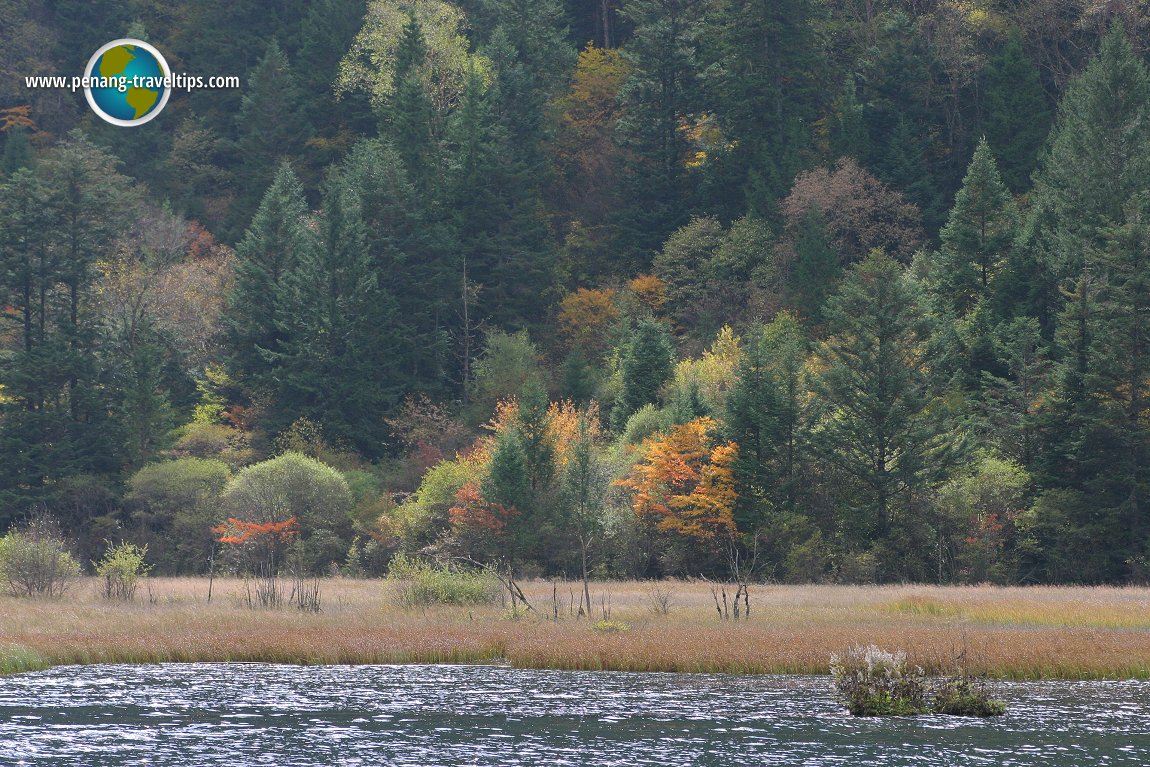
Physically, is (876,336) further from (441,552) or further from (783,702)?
(783,702)

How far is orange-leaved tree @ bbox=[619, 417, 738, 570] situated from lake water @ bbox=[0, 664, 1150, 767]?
2894 cm

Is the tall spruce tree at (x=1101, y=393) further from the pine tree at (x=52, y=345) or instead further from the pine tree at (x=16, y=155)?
the pine tree at (x=16, y=155)

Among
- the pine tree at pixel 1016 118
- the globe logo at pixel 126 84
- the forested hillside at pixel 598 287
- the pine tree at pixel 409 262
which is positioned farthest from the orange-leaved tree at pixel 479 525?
the globe logo at pixel 126 84

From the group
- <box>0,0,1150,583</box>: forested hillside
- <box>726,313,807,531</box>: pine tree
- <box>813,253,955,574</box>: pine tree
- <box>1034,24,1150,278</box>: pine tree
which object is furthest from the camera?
<box>1034,24,1150,278</box>: pine tree

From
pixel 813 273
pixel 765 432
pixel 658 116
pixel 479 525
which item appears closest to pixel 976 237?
pixel 813 273

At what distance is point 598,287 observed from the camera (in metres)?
102

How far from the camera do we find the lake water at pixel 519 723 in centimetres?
2653

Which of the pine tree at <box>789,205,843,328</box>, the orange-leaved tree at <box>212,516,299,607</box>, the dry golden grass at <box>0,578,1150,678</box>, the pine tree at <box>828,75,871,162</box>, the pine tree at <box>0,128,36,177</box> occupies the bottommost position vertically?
the dry golden grass at <box>0,578,1150,678</box>

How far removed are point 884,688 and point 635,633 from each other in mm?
10252

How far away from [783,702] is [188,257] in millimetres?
84488

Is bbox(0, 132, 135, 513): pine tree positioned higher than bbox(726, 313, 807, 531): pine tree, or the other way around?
bbox(0, 132, 135, 513): pine tree

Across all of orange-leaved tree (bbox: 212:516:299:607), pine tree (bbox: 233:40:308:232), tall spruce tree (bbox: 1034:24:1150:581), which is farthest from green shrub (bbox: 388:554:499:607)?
pine tree (bbox: 233:40:308:232)

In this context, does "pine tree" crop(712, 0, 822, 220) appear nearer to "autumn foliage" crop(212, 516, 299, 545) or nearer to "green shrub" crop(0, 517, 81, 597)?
"autumn foliage" crop(212, 516, 299, 545)

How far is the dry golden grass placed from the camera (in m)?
35.8
